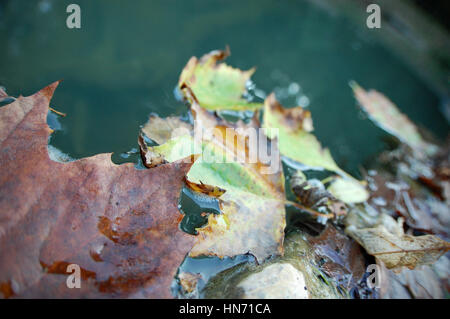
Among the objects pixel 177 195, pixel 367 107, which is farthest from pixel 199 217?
pixel 367 107

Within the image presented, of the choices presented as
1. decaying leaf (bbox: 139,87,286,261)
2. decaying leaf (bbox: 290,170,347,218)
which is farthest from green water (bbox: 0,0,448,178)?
decaying leaf (bbox: 290,170,347,218)

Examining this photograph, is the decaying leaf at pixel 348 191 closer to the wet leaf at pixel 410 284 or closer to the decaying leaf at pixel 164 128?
the wet leaf at pixel 410 284

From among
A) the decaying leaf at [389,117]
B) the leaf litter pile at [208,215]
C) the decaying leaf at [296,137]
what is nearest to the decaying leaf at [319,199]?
the leaf litter pile at [208,215]

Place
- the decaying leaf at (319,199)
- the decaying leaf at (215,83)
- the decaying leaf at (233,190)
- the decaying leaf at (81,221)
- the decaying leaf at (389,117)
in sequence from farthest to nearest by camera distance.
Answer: the decaying leaf at (389,117)
the decaying leaf at (215,83)
the decaying leaf at (319,199)
the decaying leaf at (233,190)
the decaying leaf at (81,221)

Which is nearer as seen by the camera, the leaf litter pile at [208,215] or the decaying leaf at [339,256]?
the leaf litter pile at [208,215]

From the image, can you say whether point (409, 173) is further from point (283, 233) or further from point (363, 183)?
point (283, 233)

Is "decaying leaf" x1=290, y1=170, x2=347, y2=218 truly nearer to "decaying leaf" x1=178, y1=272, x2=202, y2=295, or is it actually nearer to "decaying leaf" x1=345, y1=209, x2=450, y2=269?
"decaying leaf" x1=345, y1=209, x2=450, y2=269
